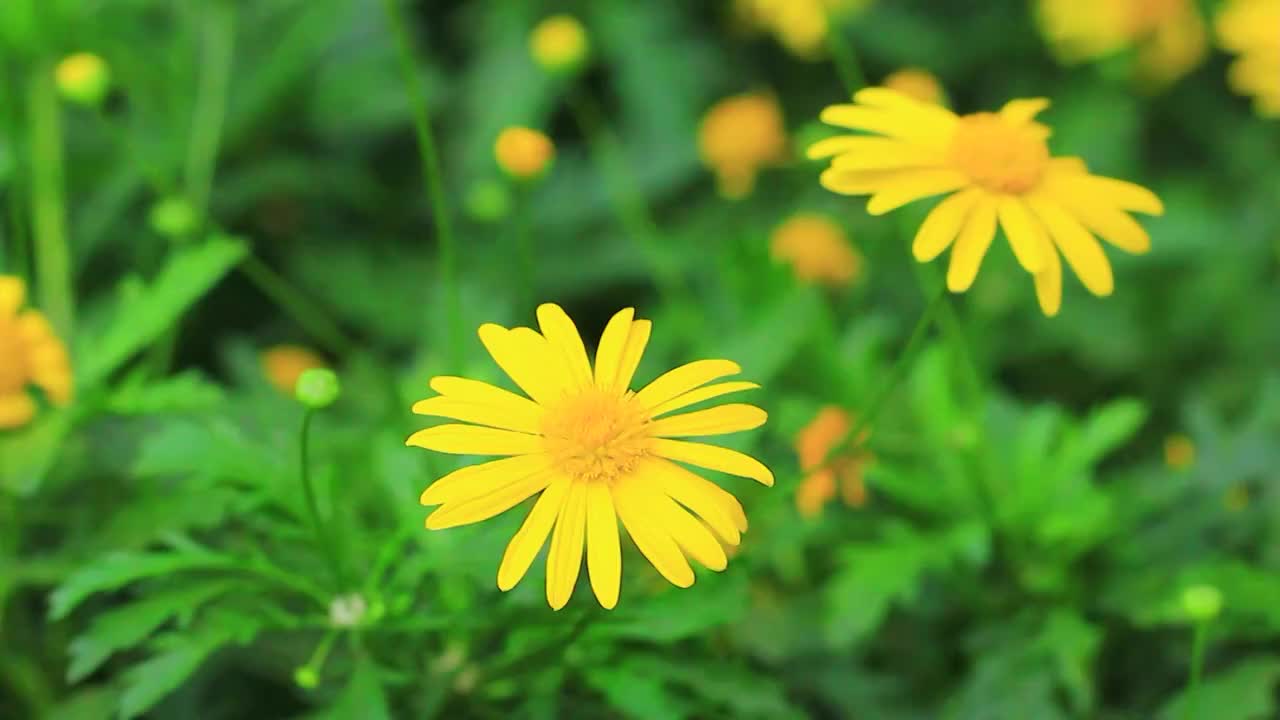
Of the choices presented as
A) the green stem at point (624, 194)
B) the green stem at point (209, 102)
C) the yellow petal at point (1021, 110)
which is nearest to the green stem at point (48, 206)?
the green stem at point (209, 102)

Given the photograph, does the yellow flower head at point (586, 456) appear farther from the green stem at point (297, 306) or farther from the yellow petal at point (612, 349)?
the green stem at point (297, 306)

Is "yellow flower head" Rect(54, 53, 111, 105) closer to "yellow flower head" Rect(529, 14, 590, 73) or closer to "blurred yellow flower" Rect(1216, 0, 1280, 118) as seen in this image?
"yellow flower head" Rect(529, 14, 590, 73)

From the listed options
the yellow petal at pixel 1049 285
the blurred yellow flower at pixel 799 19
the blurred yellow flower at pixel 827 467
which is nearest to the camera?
the yellow petal at pixel 1049 285

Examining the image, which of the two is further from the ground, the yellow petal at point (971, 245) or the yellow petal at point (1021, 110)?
the yellow petal at point (1021, 110)

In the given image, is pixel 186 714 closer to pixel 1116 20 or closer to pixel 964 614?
pixel 964 614

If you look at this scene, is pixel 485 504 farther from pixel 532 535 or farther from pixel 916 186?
pixel 916 186

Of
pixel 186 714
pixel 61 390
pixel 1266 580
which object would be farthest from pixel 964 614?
pixel 61 390
